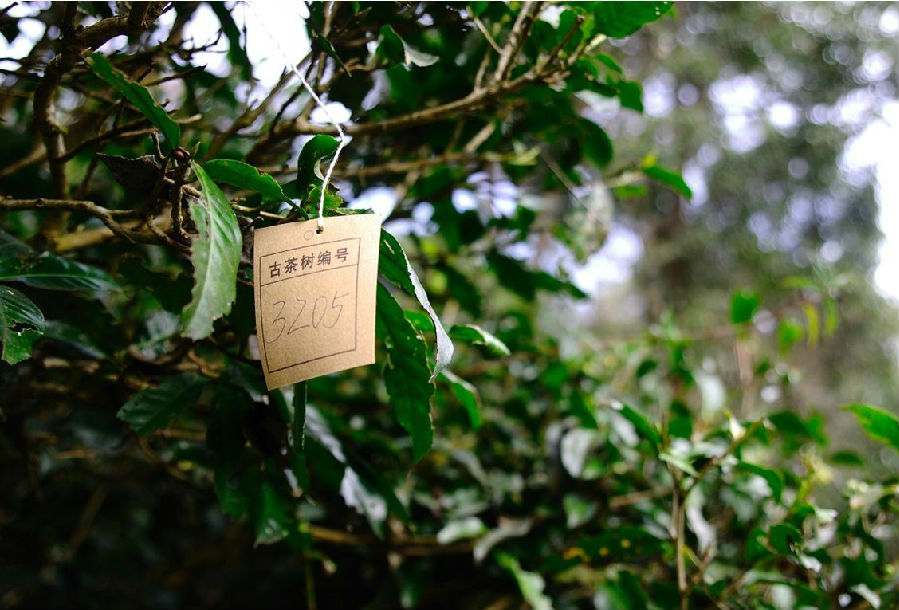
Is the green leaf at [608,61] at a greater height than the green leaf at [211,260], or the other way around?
the green leaf at [608,61]

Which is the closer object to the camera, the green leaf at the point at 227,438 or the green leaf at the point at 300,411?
the green leaf at the point at 300,411

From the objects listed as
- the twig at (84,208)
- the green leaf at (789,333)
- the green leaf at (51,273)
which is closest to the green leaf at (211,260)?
the twig at (84,208)

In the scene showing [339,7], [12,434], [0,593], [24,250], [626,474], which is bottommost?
[0,593]

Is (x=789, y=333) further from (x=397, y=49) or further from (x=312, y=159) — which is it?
(x=312, y=159)

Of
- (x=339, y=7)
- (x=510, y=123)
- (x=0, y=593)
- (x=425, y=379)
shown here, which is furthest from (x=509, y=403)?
(x=0, y=593)

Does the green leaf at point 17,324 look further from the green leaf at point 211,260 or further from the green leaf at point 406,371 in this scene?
the green leaf at point 406,371

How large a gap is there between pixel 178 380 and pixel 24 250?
22cm

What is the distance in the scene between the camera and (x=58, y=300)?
85 cm

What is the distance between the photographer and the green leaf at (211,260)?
47 centimetres

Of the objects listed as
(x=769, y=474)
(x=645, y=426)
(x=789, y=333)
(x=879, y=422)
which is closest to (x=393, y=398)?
(x=645, y=426)

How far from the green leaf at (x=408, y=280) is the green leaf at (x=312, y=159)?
0.08 m

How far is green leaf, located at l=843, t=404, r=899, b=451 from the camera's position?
875 millimetres

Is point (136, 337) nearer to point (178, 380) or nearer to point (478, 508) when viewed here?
point (178, 380)

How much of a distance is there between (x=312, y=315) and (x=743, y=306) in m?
0.95
